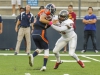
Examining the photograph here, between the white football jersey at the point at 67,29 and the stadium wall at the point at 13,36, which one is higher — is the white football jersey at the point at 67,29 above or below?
above

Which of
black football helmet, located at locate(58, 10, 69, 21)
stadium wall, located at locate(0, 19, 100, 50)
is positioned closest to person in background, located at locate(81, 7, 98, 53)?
stadium wall, located at locate(0, 19, 100, 50)

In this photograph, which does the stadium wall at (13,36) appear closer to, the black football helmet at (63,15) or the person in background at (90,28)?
the person in background at (90,28)

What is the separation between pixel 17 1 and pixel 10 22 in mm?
1094

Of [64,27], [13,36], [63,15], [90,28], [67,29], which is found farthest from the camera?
[13,36]

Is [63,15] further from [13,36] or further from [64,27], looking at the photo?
[13,36]

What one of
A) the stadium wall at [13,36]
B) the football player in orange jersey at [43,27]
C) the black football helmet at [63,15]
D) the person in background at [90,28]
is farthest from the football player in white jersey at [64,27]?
the stadium wall at [13,36]

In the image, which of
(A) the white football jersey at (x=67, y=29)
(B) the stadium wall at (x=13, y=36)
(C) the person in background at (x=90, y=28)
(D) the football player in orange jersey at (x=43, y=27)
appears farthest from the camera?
(B) the stadium wall at (x=13, y=36)

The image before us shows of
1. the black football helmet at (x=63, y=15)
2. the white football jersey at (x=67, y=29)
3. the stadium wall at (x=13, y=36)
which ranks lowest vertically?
the stadium wall at (x=13, y=36)

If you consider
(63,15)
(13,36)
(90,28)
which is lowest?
(13,36)

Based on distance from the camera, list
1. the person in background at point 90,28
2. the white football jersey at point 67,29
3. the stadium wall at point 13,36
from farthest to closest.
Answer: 1. the stadium wall at point 13,36
2. the person in background at point 90,28
3. the white football jersey at point 67,29

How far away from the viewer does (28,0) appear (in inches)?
828

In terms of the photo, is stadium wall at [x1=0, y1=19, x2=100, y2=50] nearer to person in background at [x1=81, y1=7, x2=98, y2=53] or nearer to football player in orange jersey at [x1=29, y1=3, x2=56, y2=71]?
person in background at [x1=81, y1=7, x2=98, y2=53]

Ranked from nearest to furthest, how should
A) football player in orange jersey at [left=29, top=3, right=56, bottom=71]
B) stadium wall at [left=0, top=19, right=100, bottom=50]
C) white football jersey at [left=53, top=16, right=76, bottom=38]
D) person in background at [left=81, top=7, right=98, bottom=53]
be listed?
football player in orange jersey at [left=29, top=3, right=56, bottom=71]
white football jersey at [left=53, top=16, right=76, bottom=38]
person in background at [left=81, top=7, right=98, bottom=53]
stadium wall at [left=0, top=19, right=100, bottom=50]

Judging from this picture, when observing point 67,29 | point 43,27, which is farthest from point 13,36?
point 67,29
